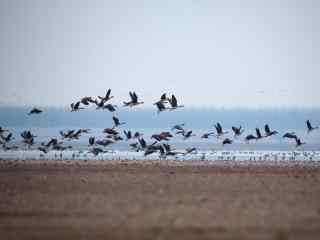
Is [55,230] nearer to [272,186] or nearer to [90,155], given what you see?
[272,186]

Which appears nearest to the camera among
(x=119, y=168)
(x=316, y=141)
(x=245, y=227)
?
(x=245, y=227)

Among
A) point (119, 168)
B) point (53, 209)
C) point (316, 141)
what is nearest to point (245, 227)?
point (53, 209)

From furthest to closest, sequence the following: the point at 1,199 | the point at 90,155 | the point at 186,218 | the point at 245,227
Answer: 1. the point at 90,155
2. the point at 1,199
3. the point at 186,218
4. the point at 245,227

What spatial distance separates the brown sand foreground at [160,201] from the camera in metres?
16.3

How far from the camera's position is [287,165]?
31734mm

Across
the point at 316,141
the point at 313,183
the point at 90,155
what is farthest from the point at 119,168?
the point at 316,141

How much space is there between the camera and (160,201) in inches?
811

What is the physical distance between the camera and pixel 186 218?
57.9ft

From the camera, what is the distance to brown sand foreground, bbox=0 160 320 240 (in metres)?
16.3

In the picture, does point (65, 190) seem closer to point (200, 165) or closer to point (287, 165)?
point (200, 165)

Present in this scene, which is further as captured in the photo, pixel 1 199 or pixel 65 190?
pixel 65 190

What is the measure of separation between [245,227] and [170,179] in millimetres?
10203

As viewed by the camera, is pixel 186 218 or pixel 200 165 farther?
pixel 200 165

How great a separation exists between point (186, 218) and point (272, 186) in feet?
23.5
